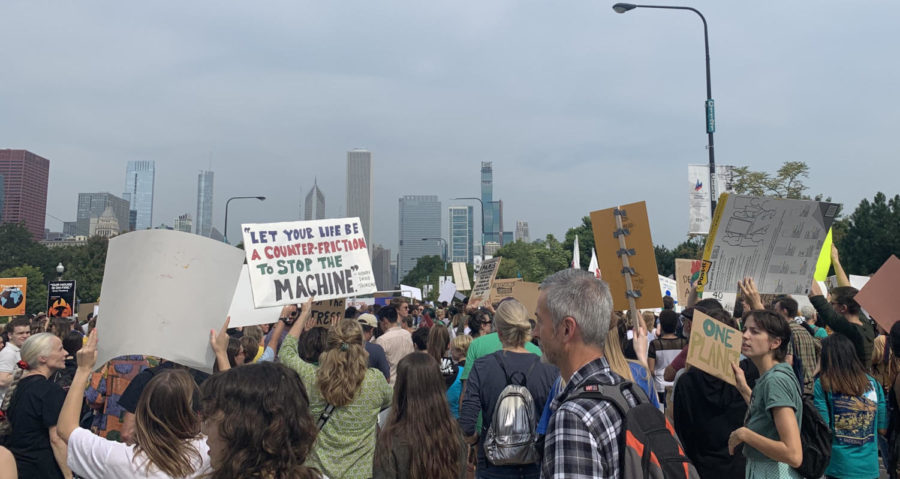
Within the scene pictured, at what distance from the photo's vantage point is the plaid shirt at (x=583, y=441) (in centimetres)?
235

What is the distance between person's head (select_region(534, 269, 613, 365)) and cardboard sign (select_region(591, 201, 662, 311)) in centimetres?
279

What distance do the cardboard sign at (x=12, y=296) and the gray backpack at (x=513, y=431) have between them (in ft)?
60.6

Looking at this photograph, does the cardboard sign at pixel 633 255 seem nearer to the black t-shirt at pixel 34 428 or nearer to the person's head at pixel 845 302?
the person's head at pixel 845 302

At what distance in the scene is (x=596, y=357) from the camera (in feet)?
8.77

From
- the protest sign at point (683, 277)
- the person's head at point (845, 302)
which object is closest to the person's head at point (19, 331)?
the person's head at point (845, 302)

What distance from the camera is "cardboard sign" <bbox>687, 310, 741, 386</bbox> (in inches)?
179

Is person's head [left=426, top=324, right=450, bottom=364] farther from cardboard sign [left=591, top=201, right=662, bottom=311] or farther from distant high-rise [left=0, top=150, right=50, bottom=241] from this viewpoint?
distant high-rise [left=0, top=150, right=50, bottom=241]

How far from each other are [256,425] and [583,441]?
1182mm

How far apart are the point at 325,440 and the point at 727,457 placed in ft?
9.38

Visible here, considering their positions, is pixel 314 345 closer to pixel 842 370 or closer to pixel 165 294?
pixel 165 294

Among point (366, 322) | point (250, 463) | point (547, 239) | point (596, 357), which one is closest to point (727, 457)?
point (596, 357)

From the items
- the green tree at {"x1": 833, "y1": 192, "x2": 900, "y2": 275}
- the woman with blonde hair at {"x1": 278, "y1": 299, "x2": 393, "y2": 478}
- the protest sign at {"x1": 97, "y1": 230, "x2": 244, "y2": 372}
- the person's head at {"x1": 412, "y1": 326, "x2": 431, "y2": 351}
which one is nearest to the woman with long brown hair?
the protest sign at {"x1": 97, "y1": 230, "x2": 244, "y2": 372}

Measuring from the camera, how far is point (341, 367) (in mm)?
5000

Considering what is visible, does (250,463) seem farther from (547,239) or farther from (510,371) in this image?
(547,239)
